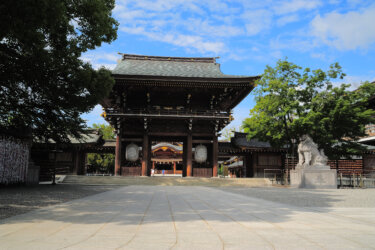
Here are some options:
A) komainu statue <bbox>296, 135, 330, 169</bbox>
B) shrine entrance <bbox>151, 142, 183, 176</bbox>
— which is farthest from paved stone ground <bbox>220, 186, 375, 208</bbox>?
shrine entrance <bbox>151, 142, 183, 176</bbox>

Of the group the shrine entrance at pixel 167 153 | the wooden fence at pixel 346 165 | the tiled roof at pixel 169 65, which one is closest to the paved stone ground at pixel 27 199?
the tiled roof at pixel 169 65

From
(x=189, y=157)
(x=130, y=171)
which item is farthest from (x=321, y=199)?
(x=130, y=171)

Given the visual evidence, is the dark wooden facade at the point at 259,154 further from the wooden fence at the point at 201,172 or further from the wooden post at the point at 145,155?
the wooden post at the point at 145,155

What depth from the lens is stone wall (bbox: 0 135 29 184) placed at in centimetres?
1147

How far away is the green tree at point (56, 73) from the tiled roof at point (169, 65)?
1236 cm

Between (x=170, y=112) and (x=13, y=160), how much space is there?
1062cm

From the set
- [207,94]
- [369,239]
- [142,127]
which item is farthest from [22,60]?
[207,94]

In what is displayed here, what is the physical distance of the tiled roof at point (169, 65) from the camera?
904 inches

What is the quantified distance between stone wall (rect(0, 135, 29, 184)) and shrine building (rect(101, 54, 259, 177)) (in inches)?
275

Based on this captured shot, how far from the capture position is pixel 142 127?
20516 millimetres

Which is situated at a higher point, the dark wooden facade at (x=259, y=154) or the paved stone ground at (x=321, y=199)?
the dark wooden facade at (x=259, y=154)

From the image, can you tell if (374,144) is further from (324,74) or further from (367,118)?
(324,74)

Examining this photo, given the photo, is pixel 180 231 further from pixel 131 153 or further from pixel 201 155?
pixel 131 153

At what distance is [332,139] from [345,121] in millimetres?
1472
